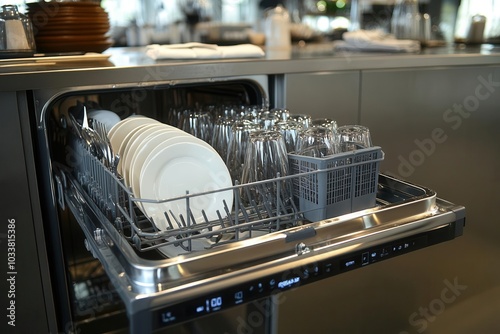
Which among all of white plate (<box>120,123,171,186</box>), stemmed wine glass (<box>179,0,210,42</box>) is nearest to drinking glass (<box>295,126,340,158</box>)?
white plate (<box>120,123,171,186</box>)

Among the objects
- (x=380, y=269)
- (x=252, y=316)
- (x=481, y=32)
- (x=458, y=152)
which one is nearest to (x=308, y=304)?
(x=252, y=316)

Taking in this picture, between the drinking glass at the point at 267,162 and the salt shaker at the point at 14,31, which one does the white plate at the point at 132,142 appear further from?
the salt shaker at the point at 14,31

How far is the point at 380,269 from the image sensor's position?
4.66ft

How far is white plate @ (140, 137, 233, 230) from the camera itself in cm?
80

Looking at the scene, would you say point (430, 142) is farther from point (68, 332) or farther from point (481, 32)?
point (68, 332)

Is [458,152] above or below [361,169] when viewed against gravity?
below

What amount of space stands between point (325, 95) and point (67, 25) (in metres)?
0.63

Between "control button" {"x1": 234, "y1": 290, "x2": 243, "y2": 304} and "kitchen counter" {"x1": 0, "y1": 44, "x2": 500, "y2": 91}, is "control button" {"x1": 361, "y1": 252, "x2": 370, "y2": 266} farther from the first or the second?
"kitchen counter" {"x1": 0, "y1": 44, "x2": 500, "y2": 91}

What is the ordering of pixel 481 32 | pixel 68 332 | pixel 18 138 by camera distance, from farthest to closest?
pixel 481 32
pixel 68 332
pixel 18 138

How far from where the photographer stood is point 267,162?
0.85 meters

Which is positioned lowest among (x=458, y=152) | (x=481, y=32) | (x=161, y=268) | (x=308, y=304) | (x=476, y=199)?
(x=308, y=304)

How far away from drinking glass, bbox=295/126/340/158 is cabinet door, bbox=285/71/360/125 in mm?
318

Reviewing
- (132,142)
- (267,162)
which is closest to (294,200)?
(267,162)

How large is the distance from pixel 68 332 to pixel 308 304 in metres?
0.59
